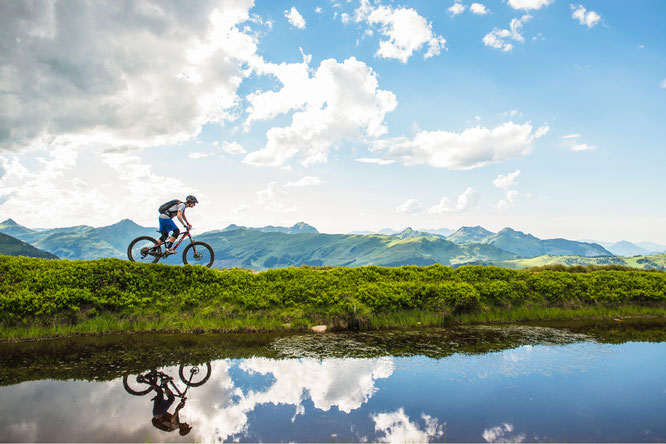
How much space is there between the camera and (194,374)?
11.5 metres

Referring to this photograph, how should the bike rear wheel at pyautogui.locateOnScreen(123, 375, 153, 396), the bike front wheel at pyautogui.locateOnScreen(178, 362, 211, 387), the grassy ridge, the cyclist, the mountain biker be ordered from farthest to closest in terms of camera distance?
the mountain biker < the grassy ridge < the bike front wheel at pyautogui.locateOnScreen(178, 362, 211, 387) < the bike rear wheel at pyautogui.locateOnScreen(123, 375, 153, 396) < the cyclist

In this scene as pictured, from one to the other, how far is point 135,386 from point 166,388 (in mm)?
937

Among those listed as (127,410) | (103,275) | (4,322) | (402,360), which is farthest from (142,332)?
(402,360)

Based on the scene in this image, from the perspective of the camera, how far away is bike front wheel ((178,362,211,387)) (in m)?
10.8

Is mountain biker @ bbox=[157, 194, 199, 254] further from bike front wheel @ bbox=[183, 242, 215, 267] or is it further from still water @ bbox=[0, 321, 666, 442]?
still water @ bbox=[0, 321, 666, 442]

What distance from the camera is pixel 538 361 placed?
13148mm

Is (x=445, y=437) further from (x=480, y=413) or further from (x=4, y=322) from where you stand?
(x=4, y=322)

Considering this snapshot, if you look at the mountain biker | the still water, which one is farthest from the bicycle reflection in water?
the mountain biker

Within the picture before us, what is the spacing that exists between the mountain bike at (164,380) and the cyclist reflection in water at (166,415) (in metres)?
0.23

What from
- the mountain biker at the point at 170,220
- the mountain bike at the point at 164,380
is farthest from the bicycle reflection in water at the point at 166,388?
the mountain biker at the point at 170,220

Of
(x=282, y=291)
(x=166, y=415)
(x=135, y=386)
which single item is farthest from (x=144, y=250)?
(x=166, y=415)

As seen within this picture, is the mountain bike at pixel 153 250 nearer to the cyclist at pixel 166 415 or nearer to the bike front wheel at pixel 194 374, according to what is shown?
the bike front wheel at pixel 194 374

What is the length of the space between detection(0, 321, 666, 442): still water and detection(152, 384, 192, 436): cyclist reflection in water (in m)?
0.14

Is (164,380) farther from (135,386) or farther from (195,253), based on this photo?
(195,253)
